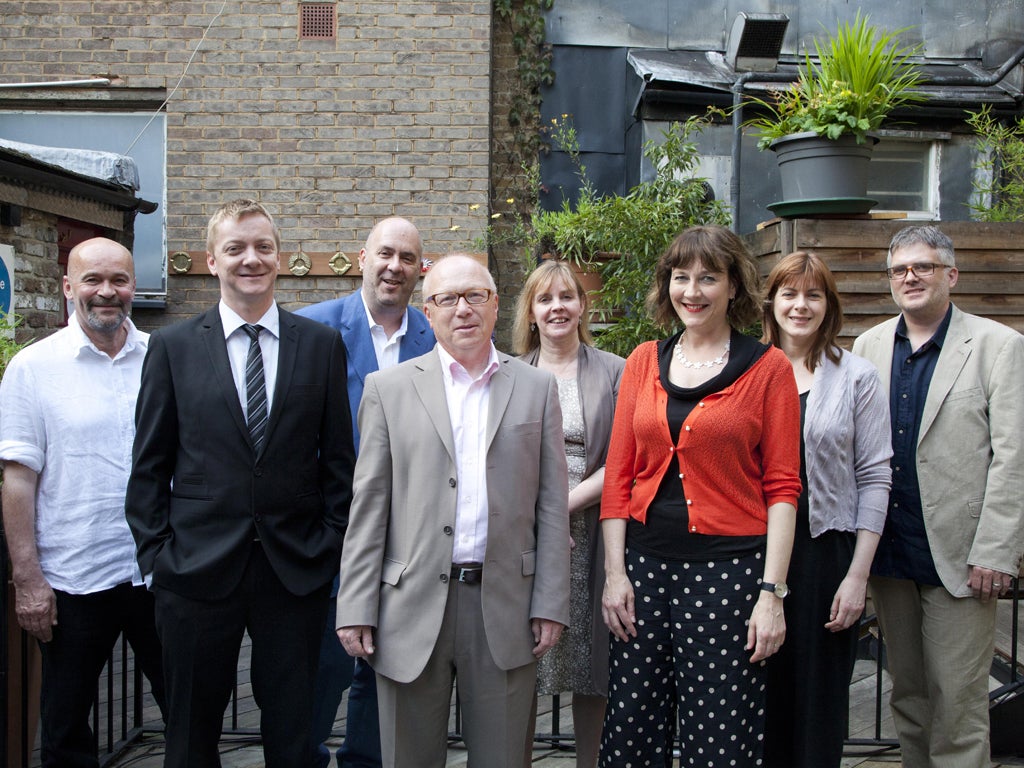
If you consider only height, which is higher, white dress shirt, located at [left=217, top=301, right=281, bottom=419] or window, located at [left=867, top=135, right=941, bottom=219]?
window, located at [left=867, top=135, right=941, bottom=219]

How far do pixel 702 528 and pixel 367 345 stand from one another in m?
1.53

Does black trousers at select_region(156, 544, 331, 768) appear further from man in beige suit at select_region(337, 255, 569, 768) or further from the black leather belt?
the black leather belt

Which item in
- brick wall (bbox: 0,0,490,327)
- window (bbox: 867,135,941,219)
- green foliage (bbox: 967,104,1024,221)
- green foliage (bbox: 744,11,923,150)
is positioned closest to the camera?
green foliage (bbox: 744,11,923,150)

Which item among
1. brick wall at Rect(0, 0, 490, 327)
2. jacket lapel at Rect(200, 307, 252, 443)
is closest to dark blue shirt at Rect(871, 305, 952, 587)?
jacket lapel at Rect(200, 307, 252, 443)

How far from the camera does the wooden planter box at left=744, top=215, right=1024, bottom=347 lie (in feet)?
17.0

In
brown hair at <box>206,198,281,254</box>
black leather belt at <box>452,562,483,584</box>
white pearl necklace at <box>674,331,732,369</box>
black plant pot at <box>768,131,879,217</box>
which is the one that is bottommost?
black leather belt at <box>452,562,483,584</box>

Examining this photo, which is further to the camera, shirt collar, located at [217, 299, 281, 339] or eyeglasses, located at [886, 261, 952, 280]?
eyeglasses, located at [886, 261, 952, 280]

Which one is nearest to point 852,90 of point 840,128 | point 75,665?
point 840,128

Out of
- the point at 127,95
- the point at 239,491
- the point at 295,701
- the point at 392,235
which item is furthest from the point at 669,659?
the point at 127,95

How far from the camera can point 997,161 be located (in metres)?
7.42

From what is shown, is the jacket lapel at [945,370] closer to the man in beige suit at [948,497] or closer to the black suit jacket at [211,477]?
the man in beige suit at [948,497]

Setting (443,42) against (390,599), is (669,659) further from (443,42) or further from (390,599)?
(443,42)

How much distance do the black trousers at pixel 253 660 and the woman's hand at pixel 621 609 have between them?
35.1 inches

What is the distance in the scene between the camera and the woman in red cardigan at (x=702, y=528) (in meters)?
2.52
